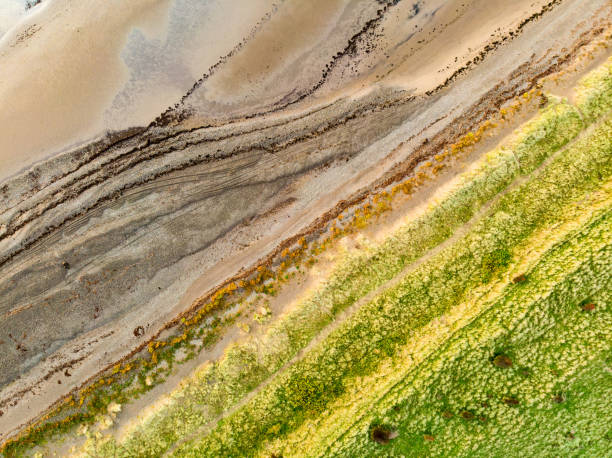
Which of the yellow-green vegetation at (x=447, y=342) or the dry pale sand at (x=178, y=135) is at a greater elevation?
the dry pale sand at (x=178, y=135)

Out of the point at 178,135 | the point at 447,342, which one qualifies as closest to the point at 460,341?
the point at 447,342

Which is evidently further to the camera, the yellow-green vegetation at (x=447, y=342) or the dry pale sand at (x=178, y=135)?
the dry pale sand at (x=178, y=135)

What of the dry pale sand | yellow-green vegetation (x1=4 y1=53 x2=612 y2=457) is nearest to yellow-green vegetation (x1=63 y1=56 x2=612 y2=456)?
yellow-green vegetation (x1=4 y1=53 x2=612 y2=457)

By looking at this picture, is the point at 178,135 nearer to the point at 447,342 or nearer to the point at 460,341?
the point at 447,342

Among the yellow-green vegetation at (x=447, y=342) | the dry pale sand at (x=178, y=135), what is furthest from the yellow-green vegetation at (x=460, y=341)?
the dry pale sand at (x=178, y=135)

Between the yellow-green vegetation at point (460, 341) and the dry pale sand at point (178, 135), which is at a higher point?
the dry pale sand at point (178, 135)

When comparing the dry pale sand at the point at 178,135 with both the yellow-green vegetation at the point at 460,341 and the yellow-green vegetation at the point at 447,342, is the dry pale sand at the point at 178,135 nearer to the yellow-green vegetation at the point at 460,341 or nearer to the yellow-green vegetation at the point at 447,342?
the yellow-green vegetation at the point at 447,342
